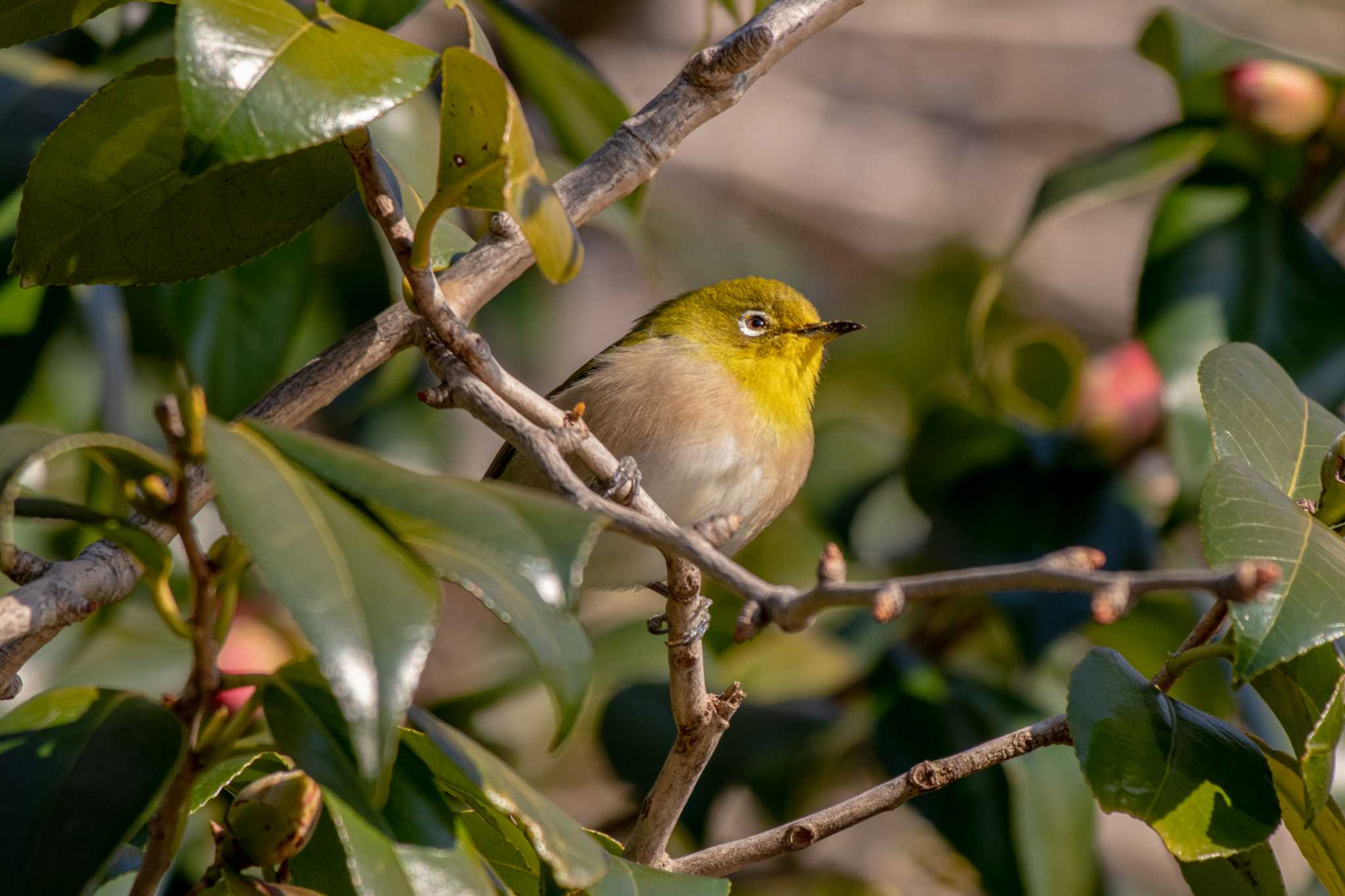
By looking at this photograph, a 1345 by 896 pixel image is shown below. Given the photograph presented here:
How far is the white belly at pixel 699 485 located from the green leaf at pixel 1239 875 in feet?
4.24

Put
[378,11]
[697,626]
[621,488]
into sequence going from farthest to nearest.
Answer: [378,11]
[697,626]
[621,488]

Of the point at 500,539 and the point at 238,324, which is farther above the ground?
the point at 500,539

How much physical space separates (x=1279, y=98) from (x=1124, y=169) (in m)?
0.38

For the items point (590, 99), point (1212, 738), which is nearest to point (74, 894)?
point (1212, 738)

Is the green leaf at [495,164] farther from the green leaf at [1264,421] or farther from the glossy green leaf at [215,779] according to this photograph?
the green leaf at [1264,421]

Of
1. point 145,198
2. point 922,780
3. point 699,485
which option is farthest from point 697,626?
point 699,485

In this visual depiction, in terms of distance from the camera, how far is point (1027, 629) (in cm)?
289

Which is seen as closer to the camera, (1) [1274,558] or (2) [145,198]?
(1) [1274,558]

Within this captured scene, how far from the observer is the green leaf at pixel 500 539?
3.46ft

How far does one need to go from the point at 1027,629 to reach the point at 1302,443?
1.29 meters

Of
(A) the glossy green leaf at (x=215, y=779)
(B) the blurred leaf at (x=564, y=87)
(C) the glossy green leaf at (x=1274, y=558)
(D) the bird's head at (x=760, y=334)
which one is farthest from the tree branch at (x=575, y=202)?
(D) the bird's head at (x=760, y=334)

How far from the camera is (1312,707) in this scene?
4.72ft

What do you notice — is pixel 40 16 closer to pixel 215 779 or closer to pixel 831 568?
pixel 215 779

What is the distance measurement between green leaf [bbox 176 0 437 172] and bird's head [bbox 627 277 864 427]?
6.03ft
